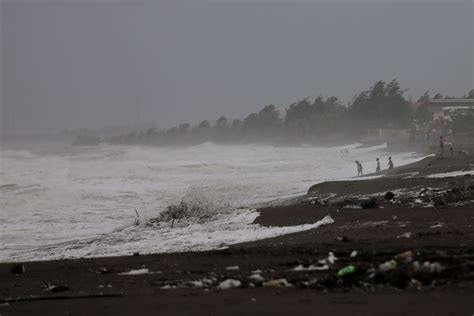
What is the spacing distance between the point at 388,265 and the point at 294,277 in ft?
4.05

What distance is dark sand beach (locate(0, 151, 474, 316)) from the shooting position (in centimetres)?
602

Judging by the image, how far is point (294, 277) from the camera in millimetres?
7293

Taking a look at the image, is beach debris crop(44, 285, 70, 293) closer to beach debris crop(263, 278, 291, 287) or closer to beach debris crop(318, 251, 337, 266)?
beach debris crop(263, 278, 291, 287)

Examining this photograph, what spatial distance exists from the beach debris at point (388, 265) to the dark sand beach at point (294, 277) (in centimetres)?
3

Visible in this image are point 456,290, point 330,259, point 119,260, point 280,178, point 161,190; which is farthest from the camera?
point 280,178

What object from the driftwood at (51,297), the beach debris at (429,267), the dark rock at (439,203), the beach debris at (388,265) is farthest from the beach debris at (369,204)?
the driftwood at (51,297)

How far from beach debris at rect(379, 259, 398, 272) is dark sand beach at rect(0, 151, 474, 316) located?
0.08 ft

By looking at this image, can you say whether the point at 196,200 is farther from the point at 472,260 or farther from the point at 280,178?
the point at 280,178

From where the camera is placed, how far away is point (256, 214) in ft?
54.4

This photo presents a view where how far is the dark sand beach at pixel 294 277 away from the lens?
19.8 feet

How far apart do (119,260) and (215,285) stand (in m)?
3.77

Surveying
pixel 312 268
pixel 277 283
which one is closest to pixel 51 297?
pixel 277 283

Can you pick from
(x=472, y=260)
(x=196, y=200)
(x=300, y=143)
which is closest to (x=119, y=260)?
(x=472, y=260)

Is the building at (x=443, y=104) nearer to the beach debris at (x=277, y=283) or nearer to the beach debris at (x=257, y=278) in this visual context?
the beach debris at (x=257, y=278)
